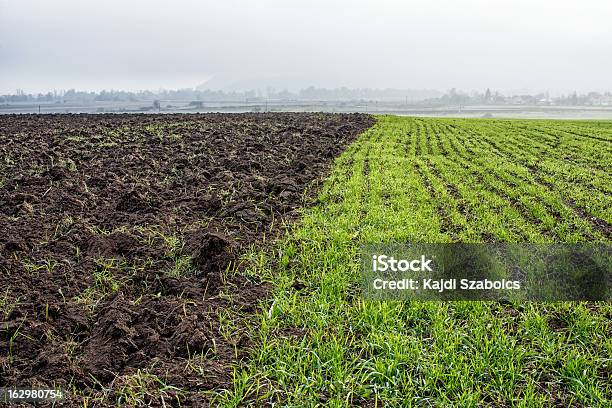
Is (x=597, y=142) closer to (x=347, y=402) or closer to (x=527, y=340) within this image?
(x=527, y=340)

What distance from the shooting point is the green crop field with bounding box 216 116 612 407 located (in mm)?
3188

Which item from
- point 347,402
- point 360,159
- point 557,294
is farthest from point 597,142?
point 347,402

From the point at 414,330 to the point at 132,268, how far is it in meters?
2.81

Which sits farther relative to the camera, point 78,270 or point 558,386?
point 78,270

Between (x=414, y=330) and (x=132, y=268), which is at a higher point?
(x=132, y=268)

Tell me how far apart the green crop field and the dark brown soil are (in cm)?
36

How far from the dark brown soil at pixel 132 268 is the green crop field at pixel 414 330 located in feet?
1.17

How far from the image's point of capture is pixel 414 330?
12.7 ft

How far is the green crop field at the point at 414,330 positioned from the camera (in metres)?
3.19

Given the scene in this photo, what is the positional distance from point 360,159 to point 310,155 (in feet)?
3.96

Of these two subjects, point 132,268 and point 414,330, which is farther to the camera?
point 132,268

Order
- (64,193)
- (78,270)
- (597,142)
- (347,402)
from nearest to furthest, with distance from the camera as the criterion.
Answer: (347,402)
(78,270)
(64,193)
(597,142)

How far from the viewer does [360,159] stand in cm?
1196

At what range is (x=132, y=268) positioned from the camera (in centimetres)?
496
